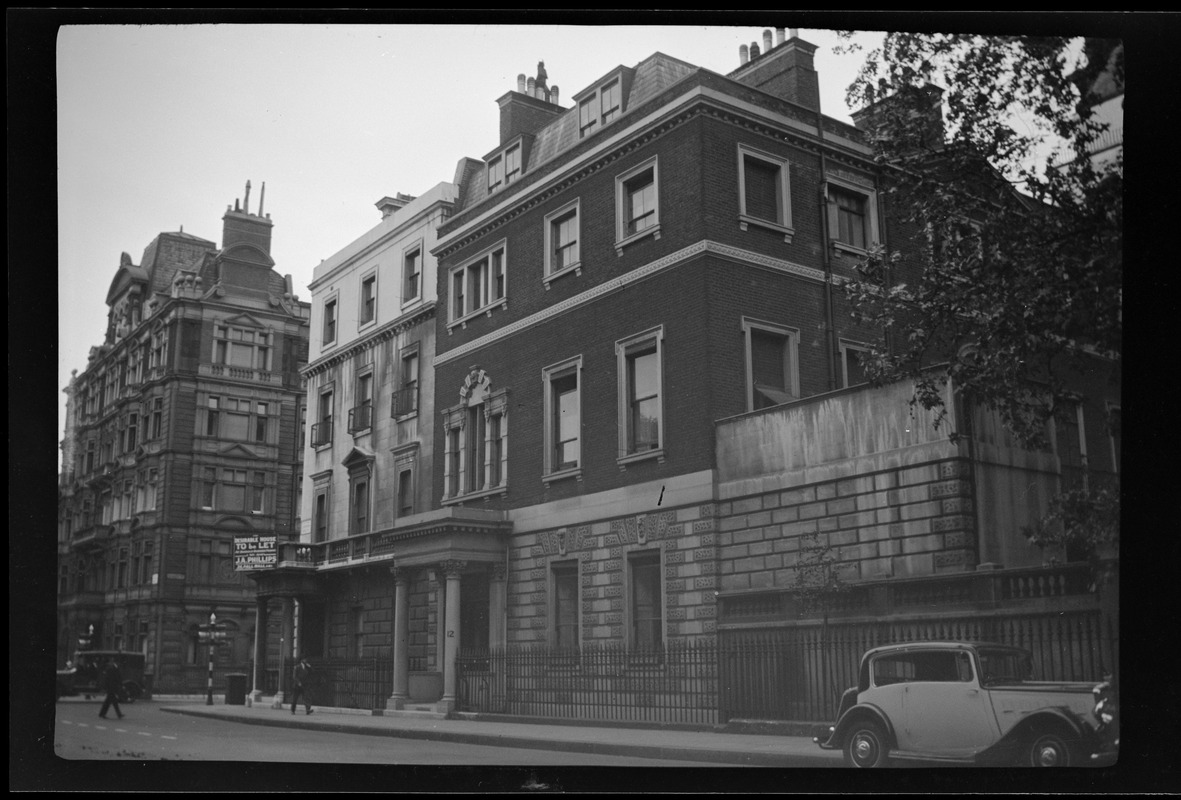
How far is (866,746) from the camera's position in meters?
10.7

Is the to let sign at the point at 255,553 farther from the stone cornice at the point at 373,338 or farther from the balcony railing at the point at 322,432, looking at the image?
the stone cornice at the point at 373,338

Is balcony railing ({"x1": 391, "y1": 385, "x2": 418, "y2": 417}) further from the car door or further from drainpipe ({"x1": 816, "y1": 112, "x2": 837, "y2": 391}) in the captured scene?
the car door

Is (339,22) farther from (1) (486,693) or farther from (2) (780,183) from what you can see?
(1) (486,693)

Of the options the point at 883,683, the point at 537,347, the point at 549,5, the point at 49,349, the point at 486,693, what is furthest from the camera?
the point at 537,347

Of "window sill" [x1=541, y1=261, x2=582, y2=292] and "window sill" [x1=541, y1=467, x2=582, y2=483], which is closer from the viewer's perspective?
"window sill" [x1=541, y1=467, x2=582, y2=483]

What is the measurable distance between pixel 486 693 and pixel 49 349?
259 inches

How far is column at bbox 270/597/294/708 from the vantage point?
43.8 ft

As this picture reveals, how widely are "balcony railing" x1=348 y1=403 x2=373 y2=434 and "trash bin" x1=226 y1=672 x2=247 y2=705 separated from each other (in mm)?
3559

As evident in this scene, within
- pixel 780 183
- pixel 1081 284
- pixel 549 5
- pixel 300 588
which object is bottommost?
pixel 300 588

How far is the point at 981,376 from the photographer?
11359mm

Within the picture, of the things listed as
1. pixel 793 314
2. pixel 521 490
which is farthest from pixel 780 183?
pixel 521 490

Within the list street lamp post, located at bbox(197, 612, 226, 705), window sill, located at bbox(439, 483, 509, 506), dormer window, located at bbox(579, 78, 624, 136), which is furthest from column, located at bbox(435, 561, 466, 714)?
dormer window, located at bbox(579, 78, 624, 136)

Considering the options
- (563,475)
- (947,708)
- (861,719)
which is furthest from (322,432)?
(947,708)

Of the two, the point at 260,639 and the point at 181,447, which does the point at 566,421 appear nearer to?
the point at 260,639
